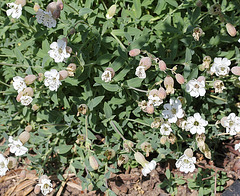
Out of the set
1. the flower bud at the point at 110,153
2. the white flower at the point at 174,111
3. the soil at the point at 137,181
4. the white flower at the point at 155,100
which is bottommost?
the soil at the point at 137,181

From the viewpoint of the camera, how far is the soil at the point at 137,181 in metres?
2.83

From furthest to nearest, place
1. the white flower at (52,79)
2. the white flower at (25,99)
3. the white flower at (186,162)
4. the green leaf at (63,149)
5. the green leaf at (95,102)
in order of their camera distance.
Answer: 1. the green leaf at (63,149)
2. the green leaf at (95,102)
3. the white flower at (186,162)
4. the white flower at (25,99)
5. the white flower at (52,79)

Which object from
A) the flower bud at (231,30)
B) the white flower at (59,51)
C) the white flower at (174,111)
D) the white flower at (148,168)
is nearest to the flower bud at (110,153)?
the white flower at (148,168)

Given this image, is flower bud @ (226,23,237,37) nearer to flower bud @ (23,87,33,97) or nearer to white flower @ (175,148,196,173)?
white flower @ (175,148,196,173)

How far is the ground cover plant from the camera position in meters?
2.34

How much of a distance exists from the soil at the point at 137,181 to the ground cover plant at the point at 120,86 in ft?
0.21

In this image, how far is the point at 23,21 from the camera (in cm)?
286

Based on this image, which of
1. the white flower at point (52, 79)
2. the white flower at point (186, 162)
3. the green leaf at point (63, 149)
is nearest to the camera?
the white flower at point (52, 79)

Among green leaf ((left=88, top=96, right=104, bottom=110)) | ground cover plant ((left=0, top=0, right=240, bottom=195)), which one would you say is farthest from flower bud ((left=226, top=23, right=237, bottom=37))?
green leaf ((left=88, top=96, right=104, bottom=110))

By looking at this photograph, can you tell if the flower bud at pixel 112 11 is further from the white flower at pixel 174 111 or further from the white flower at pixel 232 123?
the white flower at pixel 232 123

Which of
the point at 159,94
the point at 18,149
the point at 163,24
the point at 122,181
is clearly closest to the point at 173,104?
the point at 159,94

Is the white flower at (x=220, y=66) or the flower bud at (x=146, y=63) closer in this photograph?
the flower bud at (x=146, y=63)

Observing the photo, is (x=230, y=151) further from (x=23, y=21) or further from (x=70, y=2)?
(x=23, y=21)

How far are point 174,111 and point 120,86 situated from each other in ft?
1.79
